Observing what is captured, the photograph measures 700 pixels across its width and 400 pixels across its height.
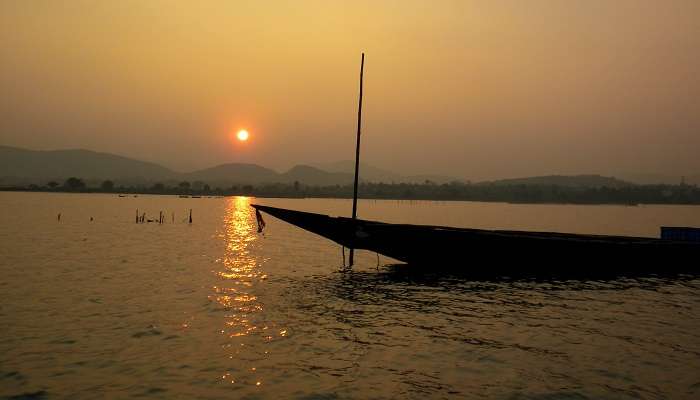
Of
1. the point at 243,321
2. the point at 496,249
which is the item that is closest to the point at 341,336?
the point at 243,321

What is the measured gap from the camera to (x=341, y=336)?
1387 cm

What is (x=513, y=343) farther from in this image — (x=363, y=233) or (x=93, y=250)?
(x=93, y=250)

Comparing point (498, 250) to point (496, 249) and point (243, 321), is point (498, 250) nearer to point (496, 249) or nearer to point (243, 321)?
point (496, 249)

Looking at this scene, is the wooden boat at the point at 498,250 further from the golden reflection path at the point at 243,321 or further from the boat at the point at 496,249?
the golden reflection path at the point at 243,321

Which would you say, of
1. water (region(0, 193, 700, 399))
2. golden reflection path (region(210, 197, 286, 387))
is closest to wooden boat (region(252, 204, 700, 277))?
water (region(0, 193, 700, 399))

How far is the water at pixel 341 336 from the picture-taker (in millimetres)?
10125

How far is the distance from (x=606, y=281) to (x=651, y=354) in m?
12.8

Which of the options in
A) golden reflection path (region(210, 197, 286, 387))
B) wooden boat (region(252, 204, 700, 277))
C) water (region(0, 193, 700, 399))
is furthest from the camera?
wooden boat (region(252, 204, 700, 277))

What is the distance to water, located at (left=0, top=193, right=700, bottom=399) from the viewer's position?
10.1 meters

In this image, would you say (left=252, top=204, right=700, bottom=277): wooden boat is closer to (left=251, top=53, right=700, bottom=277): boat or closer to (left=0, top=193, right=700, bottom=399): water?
(left=251, top=53, right=700, bottom=277): boat

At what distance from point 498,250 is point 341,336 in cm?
1257

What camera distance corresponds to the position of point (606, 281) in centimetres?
2470

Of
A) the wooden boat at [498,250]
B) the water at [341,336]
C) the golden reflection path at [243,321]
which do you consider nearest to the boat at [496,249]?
the wooden boat at [498,250]

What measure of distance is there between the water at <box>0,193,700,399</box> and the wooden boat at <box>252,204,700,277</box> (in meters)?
0.64
